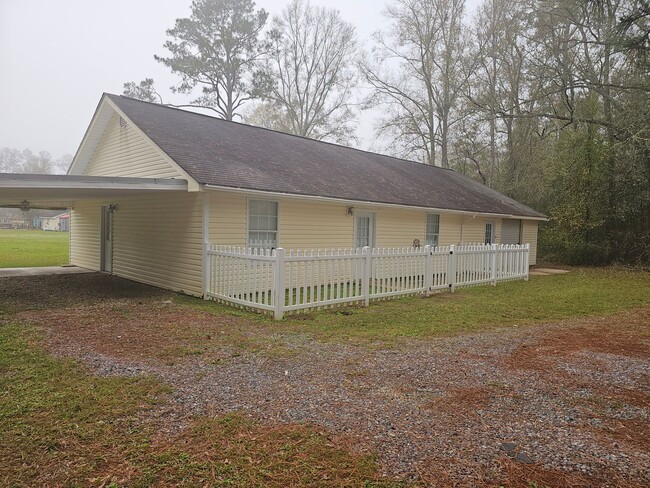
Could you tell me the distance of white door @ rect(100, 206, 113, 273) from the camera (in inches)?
526

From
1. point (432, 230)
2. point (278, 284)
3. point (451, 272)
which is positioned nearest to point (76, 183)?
point (278, 284)

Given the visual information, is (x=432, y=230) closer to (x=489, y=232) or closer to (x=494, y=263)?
(x=494, y=263)

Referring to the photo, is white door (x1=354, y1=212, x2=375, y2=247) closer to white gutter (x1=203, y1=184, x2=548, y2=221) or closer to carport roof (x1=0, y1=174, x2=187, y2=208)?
white gutter (x1=203, y1=184, x2=548, y2=221)

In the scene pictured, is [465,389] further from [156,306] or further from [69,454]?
[156,306]

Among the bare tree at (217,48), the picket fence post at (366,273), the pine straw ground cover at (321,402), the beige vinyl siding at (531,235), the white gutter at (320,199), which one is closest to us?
the pine straw ground cover at (321,402)

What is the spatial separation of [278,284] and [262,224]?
11.0 ft

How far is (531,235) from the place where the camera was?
836 inches

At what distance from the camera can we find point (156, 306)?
27.0ft

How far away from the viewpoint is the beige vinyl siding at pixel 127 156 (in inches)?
412

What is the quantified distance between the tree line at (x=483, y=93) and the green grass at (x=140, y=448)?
1647 centimetres

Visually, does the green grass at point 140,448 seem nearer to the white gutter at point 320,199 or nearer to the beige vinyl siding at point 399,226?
the white gutter at point 320,199

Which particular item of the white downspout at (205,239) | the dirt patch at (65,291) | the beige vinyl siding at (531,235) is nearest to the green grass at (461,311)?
the white downspout at (205,239)

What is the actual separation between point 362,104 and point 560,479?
1177 inches

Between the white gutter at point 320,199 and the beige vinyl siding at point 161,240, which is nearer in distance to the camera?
the white gutter at point 320,199
